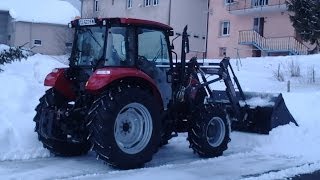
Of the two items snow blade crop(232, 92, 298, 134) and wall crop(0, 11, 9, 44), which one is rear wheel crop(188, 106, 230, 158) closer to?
snow blade crop(232, 92, 298, 134)

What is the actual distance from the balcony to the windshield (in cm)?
2839

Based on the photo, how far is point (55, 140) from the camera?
9188 mm

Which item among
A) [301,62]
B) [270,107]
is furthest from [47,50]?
[270,107]

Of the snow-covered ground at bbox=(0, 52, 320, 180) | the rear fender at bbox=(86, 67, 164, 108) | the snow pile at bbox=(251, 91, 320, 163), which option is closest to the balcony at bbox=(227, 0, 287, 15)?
the snow-covered ground at bbox=(0, 52, 320, 180)

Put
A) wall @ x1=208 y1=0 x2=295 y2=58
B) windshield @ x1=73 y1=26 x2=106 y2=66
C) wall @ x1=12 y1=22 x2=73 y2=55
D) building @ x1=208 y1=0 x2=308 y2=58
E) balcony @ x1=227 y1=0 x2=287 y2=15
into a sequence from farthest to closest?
wall @ x1=12 y1=22 x2=73 y2=55 → wall @ x1=208 y1=0 x2=295 y2=58 → balcony @ x1=227 y1=0 x2=287 y2=15 → building @ x1=208 y1=0 x2=308 y2=58 → windshield @ x1=73 y1=26 x2=106 y2=66

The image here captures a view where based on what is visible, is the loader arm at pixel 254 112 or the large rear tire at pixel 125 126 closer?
the large rear tire at pixel 125 126

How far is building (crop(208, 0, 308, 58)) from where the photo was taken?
35.7m

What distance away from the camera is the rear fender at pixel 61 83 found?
9.45m

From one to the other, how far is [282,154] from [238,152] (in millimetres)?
864

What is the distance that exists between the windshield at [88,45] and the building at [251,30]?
1038 inches

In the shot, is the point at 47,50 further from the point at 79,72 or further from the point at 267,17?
the point at 79,72

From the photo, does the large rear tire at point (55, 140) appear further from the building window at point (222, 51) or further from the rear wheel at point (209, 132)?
the building window at point (222, 51)

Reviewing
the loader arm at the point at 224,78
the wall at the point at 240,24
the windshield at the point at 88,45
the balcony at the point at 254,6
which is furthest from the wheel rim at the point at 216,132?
the balcony at the point at 254,6

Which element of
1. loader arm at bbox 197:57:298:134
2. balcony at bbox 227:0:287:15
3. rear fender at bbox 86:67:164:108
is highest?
balcony at bbox 227:0:287:15
